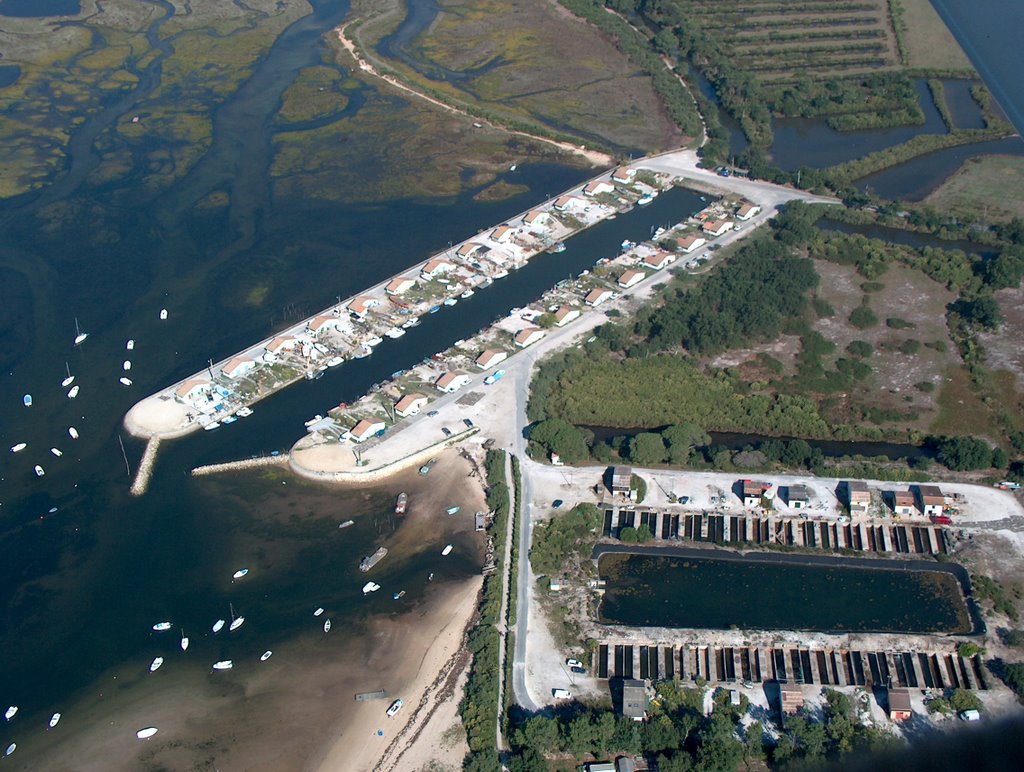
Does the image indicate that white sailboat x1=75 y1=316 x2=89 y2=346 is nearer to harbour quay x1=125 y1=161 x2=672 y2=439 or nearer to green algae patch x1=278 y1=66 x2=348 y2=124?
harbour quay x1=125 y1=161 x2=672 y2=439

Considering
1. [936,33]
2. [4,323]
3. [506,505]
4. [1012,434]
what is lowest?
[4,323]

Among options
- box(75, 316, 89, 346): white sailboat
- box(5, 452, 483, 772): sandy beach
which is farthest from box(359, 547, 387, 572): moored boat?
box(75, 316, 89, 346): white sailboat

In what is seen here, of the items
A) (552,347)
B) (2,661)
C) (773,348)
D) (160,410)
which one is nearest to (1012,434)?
(773,348)

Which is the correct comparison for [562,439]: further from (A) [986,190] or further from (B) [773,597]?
(A) [986,190]

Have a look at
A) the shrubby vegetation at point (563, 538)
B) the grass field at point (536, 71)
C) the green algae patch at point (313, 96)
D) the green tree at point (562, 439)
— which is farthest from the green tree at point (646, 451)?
the green algae patch at point (313, 96)

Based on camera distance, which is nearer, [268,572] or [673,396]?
[268,572]

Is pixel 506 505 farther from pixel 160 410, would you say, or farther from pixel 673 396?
pixel 160 410

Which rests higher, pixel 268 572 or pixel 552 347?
pixel 552 347

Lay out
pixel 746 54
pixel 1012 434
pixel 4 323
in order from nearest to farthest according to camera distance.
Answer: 1. pixel 1012 434
2. pixel 4 323
3. pixel 746 54
